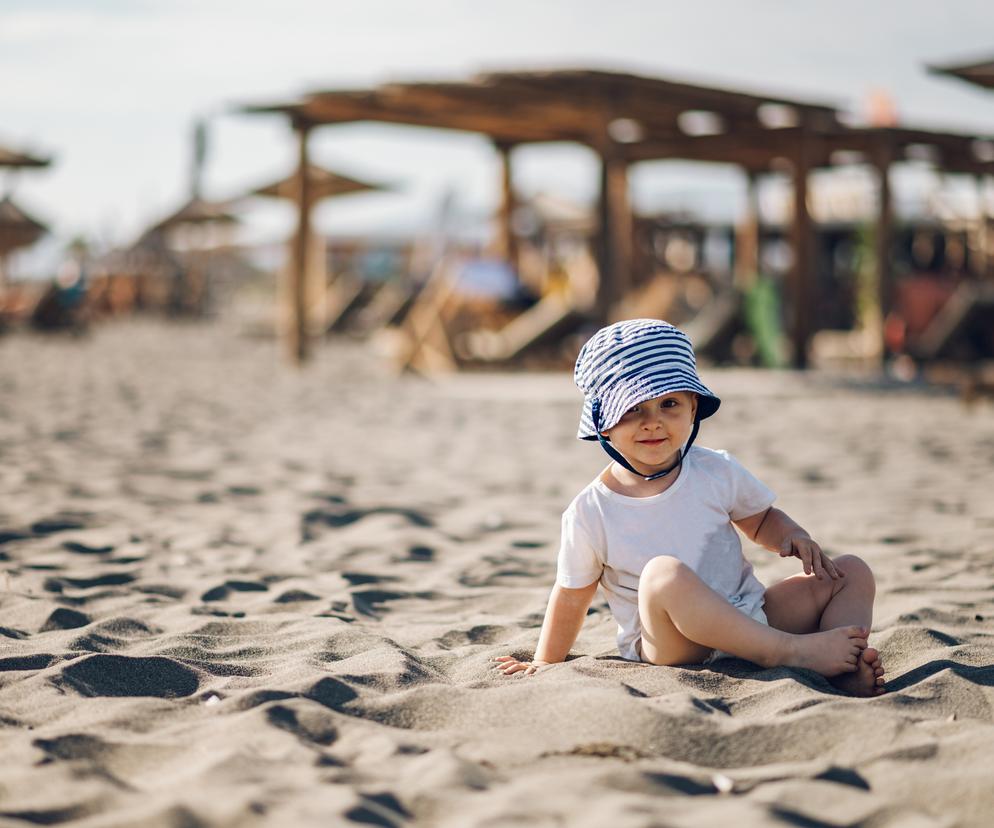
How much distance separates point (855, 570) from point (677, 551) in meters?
0.40

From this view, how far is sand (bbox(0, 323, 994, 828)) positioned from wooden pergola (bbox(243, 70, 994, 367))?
4487mm

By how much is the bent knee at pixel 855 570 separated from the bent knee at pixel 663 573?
1.31ft

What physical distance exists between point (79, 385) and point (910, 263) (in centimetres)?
1721

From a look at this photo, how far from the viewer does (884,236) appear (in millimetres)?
12992

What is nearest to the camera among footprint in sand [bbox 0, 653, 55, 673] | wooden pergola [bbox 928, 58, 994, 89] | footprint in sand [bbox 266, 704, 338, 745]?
footprint in sand [bbox 266, 704, 338, 745]

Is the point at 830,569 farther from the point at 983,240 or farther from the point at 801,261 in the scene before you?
the point at 983,240

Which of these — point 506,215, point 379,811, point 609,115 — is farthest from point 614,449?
point 506,215

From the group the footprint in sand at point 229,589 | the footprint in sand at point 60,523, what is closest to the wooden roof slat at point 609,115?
the footprint in sand at point 60,523

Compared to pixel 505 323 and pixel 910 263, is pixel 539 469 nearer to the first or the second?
pixel 505 323

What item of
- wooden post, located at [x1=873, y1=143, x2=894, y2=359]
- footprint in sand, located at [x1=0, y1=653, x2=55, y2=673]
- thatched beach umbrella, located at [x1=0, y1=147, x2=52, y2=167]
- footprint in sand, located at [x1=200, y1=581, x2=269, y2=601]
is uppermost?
thatched beach umbrella, located at [x1=0, y1=147, x2=52, y2=167]

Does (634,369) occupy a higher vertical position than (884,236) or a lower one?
lower

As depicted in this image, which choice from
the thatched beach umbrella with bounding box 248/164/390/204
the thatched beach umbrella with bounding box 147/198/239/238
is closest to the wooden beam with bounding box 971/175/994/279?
the thatched beach umbrella with bounding box 248/164/390/204

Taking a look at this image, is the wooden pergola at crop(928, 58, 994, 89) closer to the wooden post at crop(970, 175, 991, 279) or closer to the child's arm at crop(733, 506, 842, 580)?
the child's arm at crop(733, 506, 842, 580)

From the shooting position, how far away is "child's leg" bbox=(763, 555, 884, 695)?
8.43 ft
